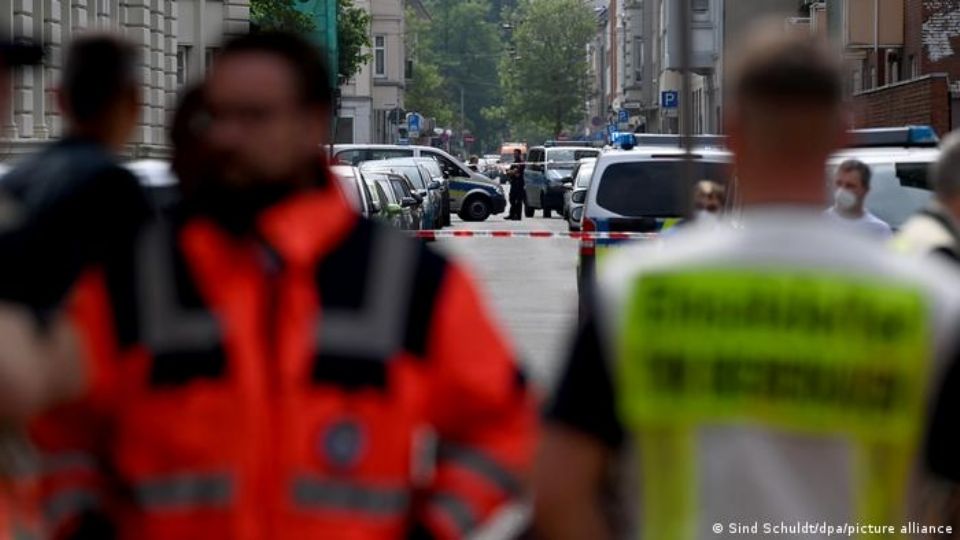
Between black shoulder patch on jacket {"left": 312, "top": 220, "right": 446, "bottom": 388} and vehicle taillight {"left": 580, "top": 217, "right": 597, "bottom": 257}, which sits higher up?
black shoulder patch on jacket {"left": 312, "top": 220, "right": 446, "bottom": 388}

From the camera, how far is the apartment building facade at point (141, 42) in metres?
37.1

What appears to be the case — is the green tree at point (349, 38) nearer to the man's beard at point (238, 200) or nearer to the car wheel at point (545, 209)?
the car wheel at point (545, 209)

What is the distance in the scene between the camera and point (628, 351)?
3.87 m

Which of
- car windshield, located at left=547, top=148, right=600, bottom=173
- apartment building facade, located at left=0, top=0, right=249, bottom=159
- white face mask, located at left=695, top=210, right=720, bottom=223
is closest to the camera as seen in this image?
white face mask, located at left=695, top=210, right=720, bottom=223

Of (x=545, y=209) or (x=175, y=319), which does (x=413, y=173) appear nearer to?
(x=545, y=209)

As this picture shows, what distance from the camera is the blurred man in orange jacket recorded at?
4.01 metres

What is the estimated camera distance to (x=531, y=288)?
95.5 feet

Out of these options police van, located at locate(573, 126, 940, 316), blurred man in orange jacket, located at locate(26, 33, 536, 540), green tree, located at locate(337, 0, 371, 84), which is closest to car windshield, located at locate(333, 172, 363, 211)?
police van, located at locate(573, 126, 940, 316)

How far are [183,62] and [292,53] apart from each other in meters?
50.0

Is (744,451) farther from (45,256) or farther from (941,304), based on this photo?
(45,256)

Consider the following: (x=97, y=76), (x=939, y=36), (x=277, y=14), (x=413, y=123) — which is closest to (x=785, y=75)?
(x=97, y=76)

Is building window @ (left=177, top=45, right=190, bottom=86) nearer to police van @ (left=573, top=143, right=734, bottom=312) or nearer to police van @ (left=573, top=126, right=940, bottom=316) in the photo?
police van @ (left=573, top=126, right=940, bottom=316)

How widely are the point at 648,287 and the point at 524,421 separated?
1.51ft

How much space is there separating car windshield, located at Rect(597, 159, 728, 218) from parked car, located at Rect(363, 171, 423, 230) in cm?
1078
